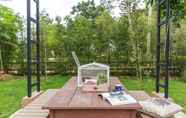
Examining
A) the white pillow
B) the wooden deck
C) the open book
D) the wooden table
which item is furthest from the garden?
the wooden table

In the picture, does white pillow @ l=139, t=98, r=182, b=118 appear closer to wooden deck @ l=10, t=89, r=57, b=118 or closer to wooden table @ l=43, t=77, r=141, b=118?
wooden table @ l=43, t=77, r=141, b=118

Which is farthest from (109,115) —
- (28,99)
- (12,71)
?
(12,71)

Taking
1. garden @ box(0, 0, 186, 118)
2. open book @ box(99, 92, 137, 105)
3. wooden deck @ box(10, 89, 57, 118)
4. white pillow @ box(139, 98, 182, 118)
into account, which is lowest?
wooden deck @ box(10, 89, 57, 118)

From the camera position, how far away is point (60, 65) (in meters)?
9.08

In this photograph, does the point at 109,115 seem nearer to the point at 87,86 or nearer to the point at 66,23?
the point at 87,86

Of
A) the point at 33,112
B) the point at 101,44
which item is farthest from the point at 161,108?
the point at 101,44

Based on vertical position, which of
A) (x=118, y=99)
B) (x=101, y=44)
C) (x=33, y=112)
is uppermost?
(x=101, y=44)

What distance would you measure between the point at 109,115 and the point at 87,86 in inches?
27.8

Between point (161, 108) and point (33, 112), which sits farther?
point (33, 112)

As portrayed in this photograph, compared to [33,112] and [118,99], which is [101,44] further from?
[118,99]

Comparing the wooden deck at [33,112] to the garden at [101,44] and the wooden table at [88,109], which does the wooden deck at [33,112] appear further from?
the garden at [101,44]

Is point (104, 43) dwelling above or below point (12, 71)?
above

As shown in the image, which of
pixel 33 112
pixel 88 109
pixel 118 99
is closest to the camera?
pixel 88 109

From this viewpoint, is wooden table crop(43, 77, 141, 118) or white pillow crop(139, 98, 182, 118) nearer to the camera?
wooden table crop(43, 77, 141, 118)
